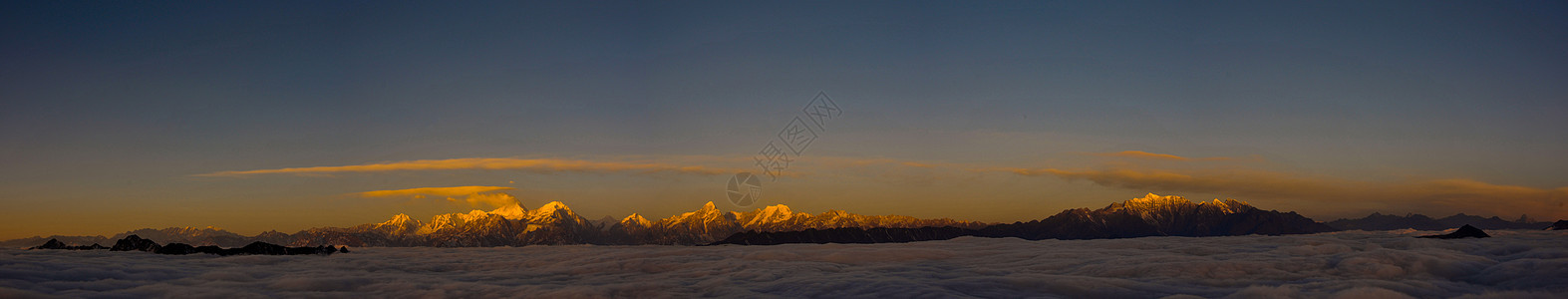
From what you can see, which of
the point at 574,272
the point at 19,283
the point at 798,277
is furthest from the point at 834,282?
the point at 19,283

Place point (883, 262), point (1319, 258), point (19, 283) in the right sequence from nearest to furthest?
point (19, 283) → point (1319, 258) → point (883, 262)

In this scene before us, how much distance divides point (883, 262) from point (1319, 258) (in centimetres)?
1938

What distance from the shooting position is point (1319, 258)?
102 feet

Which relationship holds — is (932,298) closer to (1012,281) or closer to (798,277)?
(1012,281)

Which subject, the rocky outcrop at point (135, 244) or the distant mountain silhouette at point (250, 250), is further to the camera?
the rocky outcrop at point (135, 244)

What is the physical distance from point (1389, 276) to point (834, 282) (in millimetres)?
18535

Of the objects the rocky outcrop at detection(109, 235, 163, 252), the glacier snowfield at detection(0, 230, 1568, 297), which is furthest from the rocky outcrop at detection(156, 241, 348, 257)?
the glacier snowfield at detection(0, 230, 1568, 297)

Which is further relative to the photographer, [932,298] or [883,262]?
[883,262]

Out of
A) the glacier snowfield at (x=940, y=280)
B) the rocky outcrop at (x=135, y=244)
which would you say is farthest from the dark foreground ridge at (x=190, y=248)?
the glacier snowfield at (x=940, y=280)

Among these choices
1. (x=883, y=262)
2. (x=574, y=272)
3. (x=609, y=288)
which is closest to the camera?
(x=609, y=288)

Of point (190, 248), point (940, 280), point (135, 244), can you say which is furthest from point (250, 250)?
point (940, 280)

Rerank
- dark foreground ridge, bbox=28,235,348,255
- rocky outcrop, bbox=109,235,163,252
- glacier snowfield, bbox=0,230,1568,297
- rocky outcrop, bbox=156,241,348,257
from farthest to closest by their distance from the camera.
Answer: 1. rocky outcrop, bbox=109,235,163,252
2. dark foreground ridge, bbox=28,235,348,255
3. rocky outcrop, bbox=156,241,348,257
4. glacier snowfield, bbox=0,230,1568,297

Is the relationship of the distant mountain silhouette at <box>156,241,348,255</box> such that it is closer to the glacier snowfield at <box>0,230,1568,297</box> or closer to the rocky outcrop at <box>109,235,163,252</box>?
the rocky outcrop at <box>109,235,163,252</box>

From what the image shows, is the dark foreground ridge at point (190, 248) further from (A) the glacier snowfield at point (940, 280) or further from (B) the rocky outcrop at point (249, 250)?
(A) the glacier snowfield at point (940, 280)
